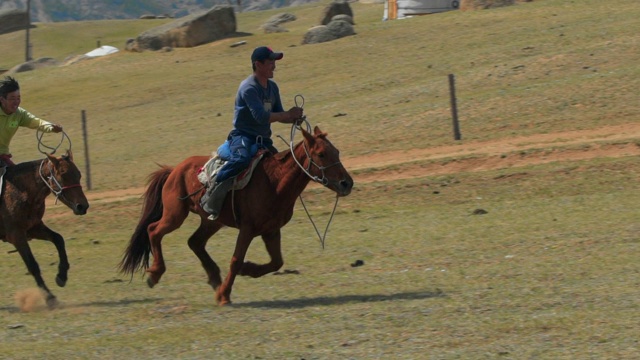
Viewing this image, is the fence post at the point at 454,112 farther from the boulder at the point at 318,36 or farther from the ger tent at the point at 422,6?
the ger tent at the point at 422,6

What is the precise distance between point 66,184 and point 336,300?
3.06 meters

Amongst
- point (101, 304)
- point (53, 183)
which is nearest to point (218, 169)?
point (53, 183)

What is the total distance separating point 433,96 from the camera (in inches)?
1129

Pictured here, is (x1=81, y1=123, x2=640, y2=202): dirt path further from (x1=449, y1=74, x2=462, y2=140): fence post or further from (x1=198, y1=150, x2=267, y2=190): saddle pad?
(x1=198, y1=150, x2=267, y2=190): saddle pad

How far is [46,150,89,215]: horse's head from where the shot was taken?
1116 centimetres

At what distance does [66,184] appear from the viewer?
11.2 m

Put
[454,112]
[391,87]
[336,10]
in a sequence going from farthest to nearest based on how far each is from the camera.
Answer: [336,10]
[391,87]
[454,112]

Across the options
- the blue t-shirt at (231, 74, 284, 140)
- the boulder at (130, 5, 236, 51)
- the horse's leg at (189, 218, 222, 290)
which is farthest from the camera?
the boulder at (130, 5, 236, 51)

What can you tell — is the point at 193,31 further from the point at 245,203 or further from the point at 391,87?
the point at 245,203

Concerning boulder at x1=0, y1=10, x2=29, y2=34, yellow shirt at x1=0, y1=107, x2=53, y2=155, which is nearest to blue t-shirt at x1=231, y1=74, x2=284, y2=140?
yellow shirt at x1=0, y1=107, x2=53, y2=155

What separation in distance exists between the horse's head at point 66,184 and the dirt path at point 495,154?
30.8 feet

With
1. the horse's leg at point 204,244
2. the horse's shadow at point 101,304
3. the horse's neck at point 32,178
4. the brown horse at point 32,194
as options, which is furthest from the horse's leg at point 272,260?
the horse's neck at point 32,178

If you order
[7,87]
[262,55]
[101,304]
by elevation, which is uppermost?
[262,55]

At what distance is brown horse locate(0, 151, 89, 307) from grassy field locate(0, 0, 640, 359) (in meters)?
0.58
